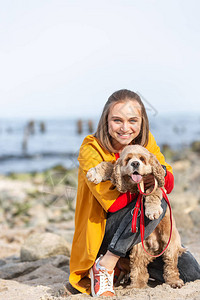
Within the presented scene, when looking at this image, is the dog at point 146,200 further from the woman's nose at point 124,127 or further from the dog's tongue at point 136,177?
the woman's nose at point 124,127

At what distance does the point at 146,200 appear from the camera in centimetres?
271

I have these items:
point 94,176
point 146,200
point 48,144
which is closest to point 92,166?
point 94,176

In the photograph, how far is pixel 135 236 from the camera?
2.78 meters

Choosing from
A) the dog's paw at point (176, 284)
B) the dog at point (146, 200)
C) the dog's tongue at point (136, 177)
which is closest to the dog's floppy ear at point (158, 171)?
the dog at point (146, 200)

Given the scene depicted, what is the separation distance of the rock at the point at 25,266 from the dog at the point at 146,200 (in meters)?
1.60

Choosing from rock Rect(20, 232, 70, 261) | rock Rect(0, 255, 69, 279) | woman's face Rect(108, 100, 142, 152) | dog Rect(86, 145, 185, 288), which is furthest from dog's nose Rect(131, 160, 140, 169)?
rock Rect(20, 232, 70, 261)

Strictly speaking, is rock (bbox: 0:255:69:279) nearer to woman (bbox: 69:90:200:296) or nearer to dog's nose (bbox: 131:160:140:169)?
woman (bbox: 69:90:200:296)

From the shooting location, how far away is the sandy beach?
9.78ft

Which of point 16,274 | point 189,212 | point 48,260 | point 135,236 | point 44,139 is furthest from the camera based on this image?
point 44,139

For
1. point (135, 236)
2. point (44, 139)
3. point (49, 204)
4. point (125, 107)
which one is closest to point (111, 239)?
point (135, 236)

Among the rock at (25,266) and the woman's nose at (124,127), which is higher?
the woman's nose at (124,127)

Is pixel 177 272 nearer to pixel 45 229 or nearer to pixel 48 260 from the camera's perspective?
pixel 48 260

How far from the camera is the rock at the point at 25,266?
4.03 m

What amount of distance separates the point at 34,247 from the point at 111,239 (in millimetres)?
1883
